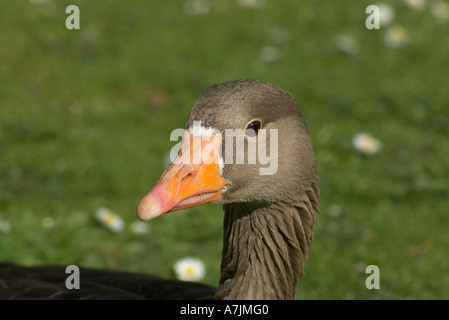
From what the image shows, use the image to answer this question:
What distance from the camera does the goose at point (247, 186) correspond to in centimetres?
296

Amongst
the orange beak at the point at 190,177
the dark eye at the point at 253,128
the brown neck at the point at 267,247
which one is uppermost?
the dark eye at the point at 253,128

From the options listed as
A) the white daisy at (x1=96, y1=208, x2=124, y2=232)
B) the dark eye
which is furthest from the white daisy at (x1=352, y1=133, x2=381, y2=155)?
the dark eye

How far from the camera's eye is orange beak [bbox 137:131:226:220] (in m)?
2.88

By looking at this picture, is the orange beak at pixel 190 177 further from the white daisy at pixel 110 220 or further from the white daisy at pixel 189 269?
the white daisy at pixel 110 220

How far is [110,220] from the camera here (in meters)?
5.46

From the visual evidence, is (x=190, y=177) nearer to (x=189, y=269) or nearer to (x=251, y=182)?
(x=251, y=182)

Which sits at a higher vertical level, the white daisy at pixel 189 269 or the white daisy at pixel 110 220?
the white daisy at pixel 110 220

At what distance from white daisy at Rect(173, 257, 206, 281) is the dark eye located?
2.20m

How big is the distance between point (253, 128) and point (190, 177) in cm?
36

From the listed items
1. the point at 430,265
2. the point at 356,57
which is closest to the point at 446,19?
the point at 356,57

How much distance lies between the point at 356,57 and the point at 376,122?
1218mm

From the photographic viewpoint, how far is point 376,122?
6.91 meters

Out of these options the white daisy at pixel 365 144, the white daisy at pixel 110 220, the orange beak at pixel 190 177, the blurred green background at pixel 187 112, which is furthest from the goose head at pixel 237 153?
the white daisy at pixel 365 144
